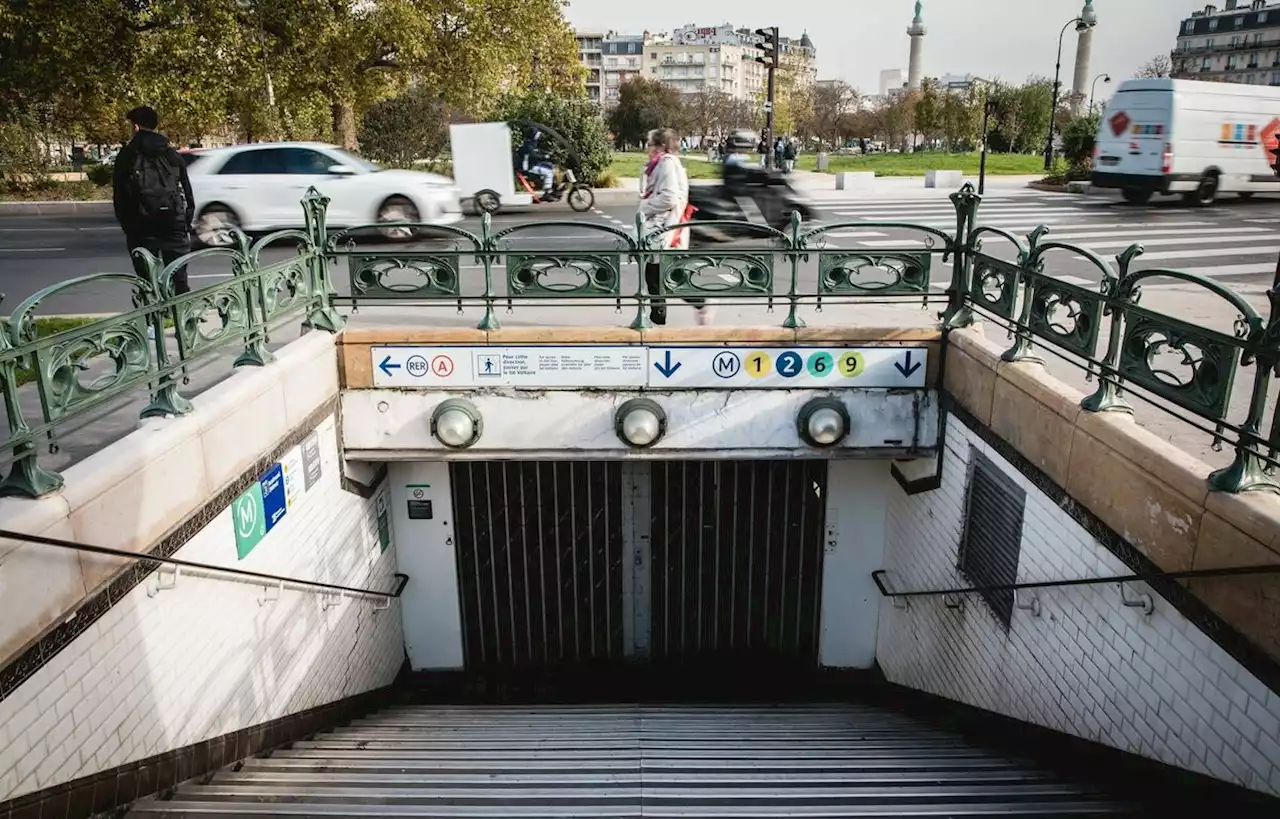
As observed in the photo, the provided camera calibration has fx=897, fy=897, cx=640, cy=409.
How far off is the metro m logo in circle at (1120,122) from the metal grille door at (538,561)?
1795 centimetres

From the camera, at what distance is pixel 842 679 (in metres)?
9.75

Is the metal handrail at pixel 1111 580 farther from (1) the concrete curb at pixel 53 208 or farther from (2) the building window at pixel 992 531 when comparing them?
(1) the concrete curb at pixel 53 208

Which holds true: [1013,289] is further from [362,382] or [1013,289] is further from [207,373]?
[207,373]

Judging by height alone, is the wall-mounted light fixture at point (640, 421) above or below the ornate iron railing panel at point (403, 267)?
below

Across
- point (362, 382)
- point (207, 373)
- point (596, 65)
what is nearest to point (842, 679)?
point (362, 382)

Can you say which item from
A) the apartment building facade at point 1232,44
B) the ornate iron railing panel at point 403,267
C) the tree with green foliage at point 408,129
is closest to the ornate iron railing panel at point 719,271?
the ornate iron railing panel at point 403,267

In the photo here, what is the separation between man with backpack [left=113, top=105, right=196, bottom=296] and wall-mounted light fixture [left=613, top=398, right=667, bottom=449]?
3.66 meters

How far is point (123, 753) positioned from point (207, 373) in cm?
302

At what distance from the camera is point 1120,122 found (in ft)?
69.2

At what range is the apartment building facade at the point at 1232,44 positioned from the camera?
95.8 metres

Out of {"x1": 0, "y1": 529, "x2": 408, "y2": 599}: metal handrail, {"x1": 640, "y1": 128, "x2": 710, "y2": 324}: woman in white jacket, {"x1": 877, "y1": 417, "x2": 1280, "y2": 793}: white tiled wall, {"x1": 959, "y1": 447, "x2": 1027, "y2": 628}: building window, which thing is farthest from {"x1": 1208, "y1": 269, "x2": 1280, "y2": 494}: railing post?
{"x1": 0, "y1": 529, "x2": 408, "y2": 599}: metal handrail

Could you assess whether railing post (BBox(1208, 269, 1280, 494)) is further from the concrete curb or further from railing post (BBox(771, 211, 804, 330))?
the concrete curb

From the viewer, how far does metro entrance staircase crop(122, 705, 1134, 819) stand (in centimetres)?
436

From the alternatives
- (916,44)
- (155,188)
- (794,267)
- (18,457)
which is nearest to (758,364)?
(794,267)
